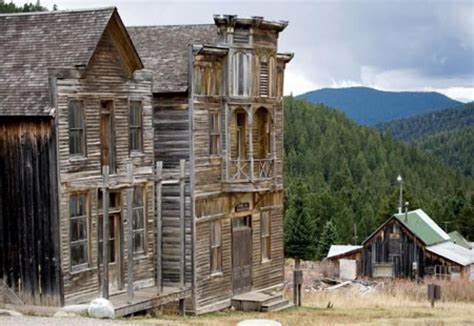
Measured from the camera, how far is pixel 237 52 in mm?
34406

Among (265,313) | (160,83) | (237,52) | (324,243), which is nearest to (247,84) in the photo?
(237,52)

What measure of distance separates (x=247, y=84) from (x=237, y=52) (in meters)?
1.16

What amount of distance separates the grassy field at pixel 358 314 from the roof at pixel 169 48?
306 inches

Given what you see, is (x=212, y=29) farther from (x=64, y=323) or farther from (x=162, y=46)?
(x=64, y=323)

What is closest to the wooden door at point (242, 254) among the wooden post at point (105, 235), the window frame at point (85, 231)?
the window frame at point (85, 231)

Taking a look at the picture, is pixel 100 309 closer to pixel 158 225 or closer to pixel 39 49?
pixel 158 225

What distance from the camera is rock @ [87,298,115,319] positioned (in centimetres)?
2614

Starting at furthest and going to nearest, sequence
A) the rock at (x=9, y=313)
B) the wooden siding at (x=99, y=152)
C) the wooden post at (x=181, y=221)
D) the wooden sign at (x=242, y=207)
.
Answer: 1. the wooden sign at (x=242, y=207)
2. the wooden post at (x=181, y=221)
3. the wooden siding at (x=99, y=152)
4. the rock at (x=9, y=313)

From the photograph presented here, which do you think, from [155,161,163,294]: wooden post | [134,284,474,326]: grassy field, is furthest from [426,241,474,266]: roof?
[155,161,163,294]: wooden post

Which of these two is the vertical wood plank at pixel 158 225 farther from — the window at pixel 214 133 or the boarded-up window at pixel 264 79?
the boarded-up window at pixel 264 79

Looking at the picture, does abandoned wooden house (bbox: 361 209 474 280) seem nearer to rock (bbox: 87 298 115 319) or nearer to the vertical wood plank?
the vertical wood plank

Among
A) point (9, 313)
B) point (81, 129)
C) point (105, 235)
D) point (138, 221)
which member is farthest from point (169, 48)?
point (9, 313)

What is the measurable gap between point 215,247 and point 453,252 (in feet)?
115

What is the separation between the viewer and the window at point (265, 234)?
3769 cm
